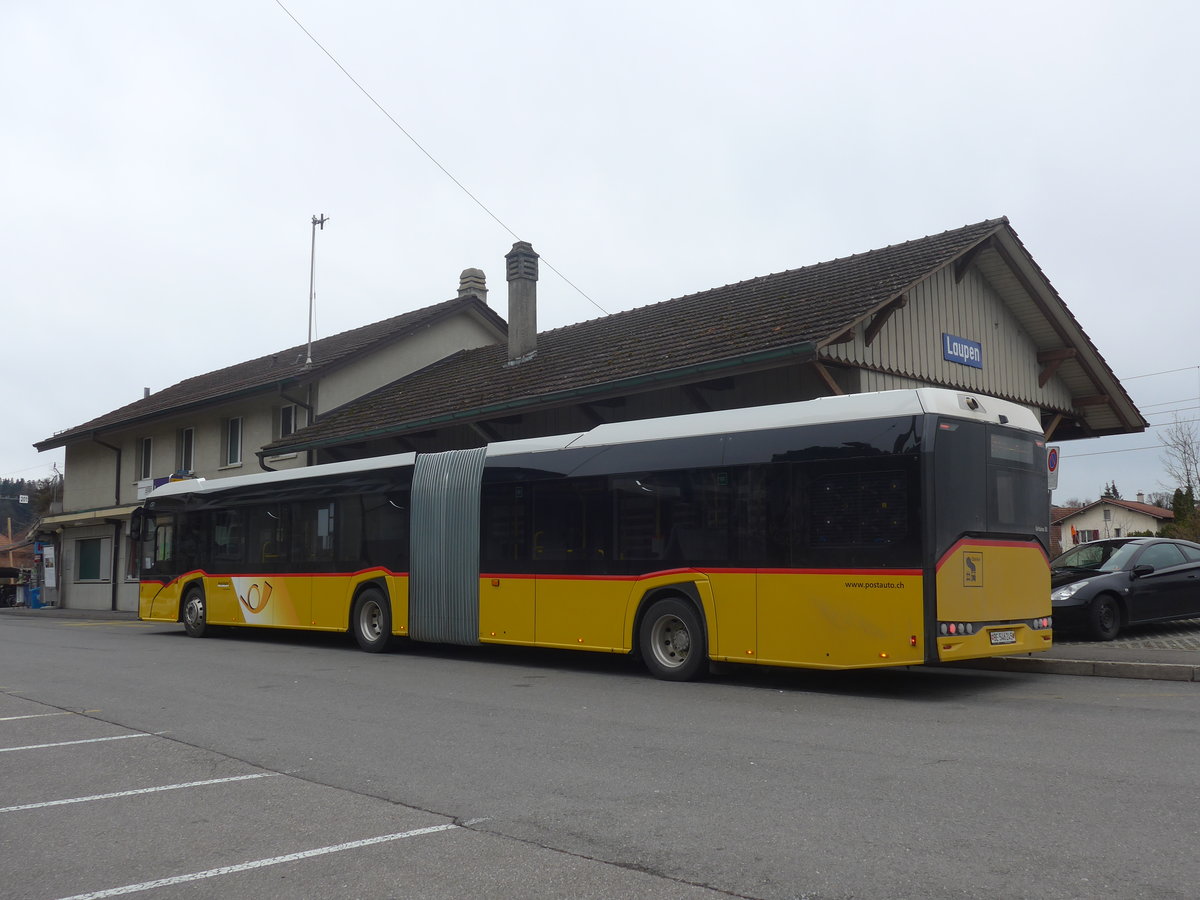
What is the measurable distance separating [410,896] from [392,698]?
644 cm

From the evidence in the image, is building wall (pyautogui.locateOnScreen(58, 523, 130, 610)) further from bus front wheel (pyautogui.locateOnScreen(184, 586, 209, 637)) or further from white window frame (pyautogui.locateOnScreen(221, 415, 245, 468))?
bus front wheel (pyautogui.locateOnScreen(184, 586, 209, 637))

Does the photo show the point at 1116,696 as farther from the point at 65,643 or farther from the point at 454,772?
the point at 65,643

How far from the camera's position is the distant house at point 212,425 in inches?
1094

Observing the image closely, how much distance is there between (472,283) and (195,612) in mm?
14981

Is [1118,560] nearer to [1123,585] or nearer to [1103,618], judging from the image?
[1123,585]

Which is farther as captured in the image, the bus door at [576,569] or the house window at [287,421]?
the house window at [287,421]

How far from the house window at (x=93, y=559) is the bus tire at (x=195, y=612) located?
16468 mm

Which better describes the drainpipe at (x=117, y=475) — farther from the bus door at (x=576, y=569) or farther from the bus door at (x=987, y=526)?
the bus door at (x=987, y=526)

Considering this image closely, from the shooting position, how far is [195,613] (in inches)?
810

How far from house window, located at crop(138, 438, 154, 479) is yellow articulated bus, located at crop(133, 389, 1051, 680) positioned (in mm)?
20094

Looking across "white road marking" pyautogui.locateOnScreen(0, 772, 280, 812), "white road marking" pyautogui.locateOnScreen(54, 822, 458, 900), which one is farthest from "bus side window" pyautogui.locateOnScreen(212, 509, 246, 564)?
"white road marking" pyautogui.locateOnScreen(54, 822, 458, 900)

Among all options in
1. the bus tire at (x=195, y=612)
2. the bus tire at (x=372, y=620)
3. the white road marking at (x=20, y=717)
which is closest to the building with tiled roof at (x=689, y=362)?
the bus tire at (x=372, y=620)

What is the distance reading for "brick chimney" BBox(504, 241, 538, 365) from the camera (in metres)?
23.5

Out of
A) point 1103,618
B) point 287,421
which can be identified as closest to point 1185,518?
point 1103,618
